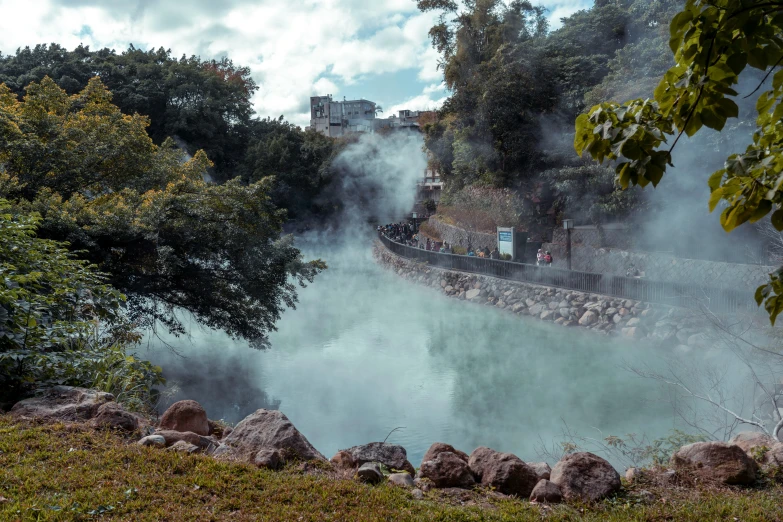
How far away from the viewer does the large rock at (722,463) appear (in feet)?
13.8

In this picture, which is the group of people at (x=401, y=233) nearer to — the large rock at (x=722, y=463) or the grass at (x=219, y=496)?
the large rock at (x=722, y=463)

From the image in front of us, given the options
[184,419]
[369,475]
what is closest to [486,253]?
[184,419]

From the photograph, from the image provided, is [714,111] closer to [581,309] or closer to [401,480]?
[401,480]

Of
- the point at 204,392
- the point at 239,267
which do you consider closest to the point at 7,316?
the point at 239,267

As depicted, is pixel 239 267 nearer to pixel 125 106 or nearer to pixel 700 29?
pixel 700 29

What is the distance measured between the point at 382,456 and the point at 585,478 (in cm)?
140

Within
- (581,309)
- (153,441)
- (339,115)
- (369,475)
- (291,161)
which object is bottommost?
(581,309)

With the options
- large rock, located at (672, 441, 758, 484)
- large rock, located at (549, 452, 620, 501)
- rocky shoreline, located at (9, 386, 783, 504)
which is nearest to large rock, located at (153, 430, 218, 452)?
rocky shoreline, located at (9, 386, 783, 504)

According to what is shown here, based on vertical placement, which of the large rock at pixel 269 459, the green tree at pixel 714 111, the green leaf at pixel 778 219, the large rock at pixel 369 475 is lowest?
the large rock at pixel 369 475

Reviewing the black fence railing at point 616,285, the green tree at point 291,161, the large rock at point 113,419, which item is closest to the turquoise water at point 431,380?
the black fence railing at point 616,285

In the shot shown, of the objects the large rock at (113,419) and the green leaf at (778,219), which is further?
the large rock at (113,419)

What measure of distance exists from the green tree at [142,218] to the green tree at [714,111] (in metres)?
9.63

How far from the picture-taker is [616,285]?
58.8 ft

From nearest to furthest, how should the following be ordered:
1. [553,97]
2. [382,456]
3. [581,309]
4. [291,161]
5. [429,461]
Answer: [429,461] < [382,456] < [581,309] < [553,97] < [291,161]
